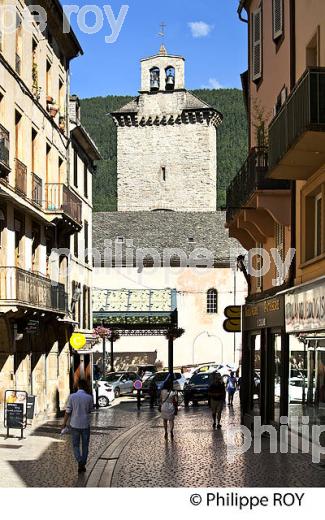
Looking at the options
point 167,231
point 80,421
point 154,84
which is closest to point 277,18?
point 80,421

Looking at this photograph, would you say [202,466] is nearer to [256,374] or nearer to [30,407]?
[30,407]

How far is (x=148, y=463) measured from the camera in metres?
18.6

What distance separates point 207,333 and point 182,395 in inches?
1017

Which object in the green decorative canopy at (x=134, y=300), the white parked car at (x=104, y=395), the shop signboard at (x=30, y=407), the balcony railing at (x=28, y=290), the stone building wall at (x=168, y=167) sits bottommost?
the white parked car at (x=104, y=395)

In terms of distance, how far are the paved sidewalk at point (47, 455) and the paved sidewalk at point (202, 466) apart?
73 cm

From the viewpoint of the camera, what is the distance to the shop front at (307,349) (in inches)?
741

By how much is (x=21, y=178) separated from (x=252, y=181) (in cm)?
872

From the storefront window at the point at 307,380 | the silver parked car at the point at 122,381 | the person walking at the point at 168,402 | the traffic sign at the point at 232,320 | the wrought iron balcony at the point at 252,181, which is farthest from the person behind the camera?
the silver parked car at the point at 122,381

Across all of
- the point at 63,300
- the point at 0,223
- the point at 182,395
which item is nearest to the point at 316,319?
the point at 0,223

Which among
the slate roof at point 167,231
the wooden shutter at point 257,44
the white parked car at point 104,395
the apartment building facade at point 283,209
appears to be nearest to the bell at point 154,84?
the slate roof at point 167,231

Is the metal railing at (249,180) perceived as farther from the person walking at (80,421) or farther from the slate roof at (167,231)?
the slate roof at (167,231)

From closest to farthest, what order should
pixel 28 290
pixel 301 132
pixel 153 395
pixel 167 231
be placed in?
1. pixel 301 132
2. pixel 28 290
3. pixel 153 395
4. pixel 167 231

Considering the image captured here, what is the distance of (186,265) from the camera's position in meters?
76.6
